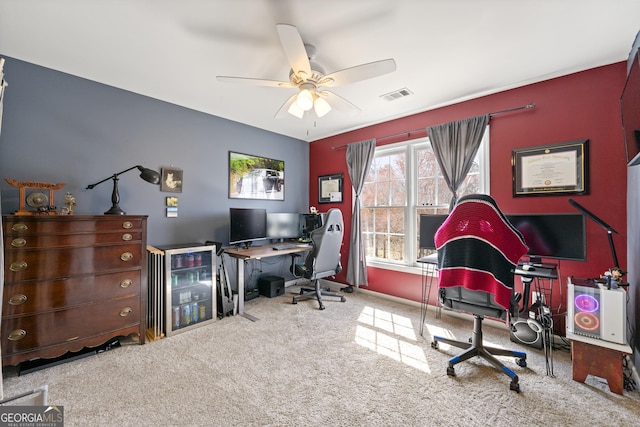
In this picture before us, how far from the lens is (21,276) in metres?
1.95

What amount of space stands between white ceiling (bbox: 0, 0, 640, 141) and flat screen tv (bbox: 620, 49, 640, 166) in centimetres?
47

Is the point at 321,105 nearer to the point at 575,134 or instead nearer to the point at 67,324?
the point at 575,134

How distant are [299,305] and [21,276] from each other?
261cm

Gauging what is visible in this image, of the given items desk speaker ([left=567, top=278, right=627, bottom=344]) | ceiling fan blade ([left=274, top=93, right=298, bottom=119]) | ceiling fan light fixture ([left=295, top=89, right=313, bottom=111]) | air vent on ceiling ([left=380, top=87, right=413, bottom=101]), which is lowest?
desk speaker ([left=567, top=278, right=627, bottom=344])

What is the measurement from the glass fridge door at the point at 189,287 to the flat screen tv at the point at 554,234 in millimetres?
3217

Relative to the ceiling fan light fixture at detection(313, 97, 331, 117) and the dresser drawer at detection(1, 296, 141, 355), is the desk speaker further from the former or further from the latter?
the dresser drawer at detection(1, 296, 141, 355)

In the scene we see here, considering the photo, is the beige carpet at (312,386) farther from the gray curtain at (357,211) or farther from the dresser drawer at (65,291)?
the gray curtain at (357,211)

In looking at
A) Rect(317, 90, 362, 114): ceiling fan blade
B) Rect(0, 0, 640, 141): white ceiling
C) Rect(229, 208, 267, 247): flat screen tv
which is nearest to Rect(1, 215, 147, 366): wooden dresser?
Rect(229, 208, 267, 247): flat screen tv

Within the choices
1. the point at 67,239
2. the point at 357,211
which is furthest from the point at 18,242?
the point at 357,211

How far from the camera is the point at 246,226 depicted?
3562 mm

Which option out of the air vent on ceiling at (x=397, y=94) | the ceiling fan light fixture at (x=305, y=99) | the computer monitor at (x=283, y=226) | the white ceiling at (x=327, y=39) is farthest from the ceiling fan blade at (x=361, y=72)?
the computer monitor at (x=283, y=226)

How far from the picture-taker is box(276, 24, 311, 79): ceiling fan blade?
1546 mm

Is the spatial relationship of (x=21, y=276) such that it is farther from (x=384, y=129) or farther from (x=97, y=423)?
(x=384, y=129)

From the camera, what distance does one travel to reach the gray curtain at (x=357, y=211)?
3.87 meters
